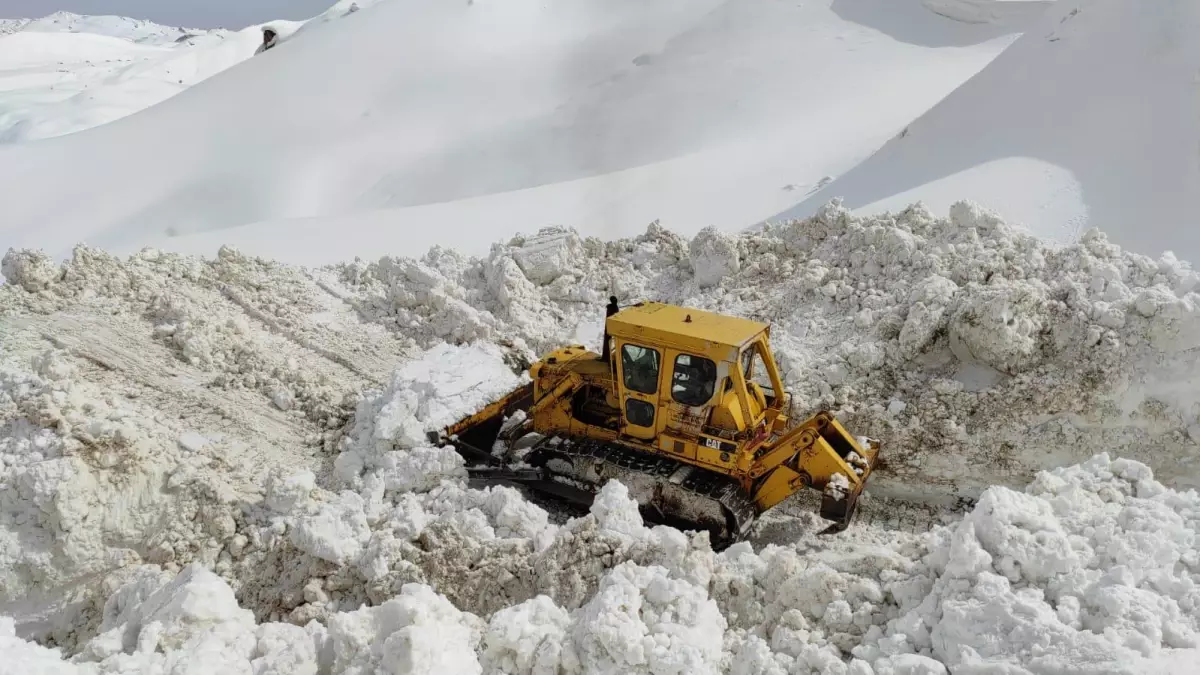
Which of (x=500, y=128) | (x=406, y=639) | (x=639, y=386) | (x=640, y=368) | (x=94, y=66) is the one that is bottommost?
(x=94, y=66)

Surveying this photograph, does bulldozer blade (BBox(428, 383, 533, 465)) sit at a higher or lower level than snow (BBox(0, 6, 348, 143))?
higher

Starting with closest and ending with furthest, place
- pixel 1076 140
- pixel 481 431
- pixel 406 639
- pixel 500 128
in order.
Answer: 1. pixel 406 639
2. pixel 481 431
3. pixel 1076 140
4. pixel 500 128

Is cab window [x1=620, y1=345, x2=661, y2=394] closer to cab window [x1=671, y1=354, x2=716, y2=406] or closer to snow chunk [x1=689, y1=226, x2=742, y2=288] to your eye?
cab window [x1=671, y1=354, x2=716, y2=406]

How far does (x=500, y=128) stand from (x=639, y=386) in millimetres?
11774

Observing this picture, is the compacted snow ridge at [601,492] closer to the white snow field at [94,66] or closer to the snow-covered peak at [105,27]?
Result: the white snow field at [94,66]

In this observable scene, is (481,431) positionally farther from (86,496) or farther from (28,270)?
(28,270)

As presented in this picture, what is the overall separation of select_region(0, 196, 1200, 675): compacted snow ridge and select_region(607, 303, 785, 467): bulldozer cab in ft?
2.78

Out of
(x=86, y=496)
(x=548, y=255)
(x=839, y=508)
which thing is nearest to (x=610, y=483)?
(x=839, y=508)

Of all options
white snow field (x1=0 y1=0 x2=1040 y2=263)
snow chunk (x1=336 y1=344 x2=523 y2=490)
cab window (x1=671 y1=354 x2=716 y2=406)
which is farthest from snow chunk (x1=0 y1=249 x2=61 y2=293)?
cab window (x1=671 y1=354 x2=716 y2=406)

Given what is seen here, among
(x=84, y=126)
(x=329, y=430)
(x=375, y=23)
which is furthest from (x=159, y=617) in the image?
(x=84, y=126)

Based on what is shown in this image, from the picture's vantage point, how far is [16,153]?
53.8 ft

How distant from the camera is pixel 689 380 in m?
5.42

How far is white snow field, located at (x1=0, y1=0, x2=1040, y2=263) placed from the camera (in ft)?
38.0

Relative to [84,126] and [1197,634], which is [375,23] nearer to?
[84,126]
